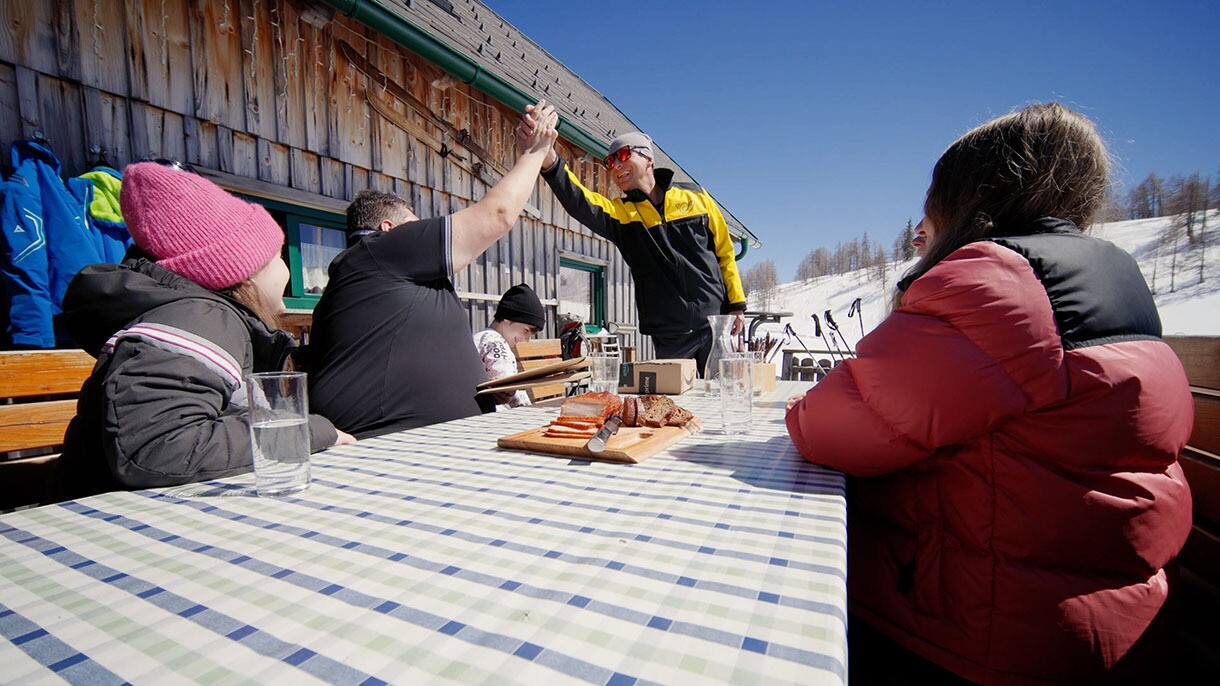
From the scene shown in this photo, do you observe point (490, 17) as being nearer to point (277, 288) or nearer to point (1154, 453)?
point (277, 288)

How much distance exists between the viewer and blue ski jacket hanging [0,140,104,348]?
233 centimetres

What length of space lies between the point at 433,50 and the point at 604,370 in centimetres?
342

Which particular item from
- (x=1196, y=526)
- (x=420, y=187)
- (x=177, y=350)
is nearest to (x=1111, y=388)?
(x=1196, y=526)

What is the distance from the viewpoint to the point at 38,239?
2400 millimetres

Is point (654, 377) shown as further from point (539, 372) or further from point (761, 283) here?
point (761, 283)

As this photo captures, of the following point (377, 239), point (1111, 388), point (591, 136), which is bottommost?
point (1111, 388)

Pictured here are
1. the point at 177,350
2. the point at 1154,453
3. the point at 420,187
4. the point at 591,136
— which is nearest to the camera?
the point at 1154,453

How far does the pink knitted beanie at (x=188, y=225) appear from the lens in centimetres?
134

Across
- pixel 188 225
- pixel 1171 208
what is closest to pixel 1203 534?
pixel 188 225

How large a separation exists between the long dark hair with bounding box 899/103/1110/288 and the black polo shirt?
1.60 meters

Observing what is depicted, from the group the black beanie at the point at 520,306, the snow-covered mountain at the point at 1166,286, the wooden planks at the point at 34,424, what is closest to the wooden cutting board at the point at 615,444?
the wooden planks at the point at 34,424

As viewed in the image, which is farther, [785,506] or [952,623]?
[952,623]

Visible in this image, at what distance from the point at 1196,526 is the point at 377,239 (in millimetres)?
2567

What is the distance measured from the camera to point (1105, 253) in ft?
3.47
